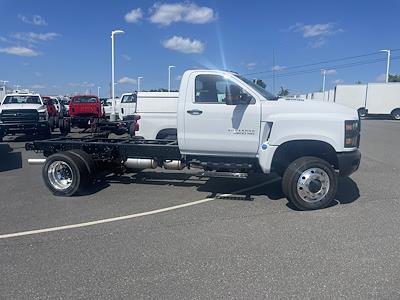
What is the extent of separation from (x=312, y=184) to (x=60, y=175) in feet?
15.5

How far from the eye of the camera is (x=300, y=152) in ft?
21.9

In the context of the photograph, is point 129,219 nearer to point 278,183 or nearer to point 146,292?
point 146,292

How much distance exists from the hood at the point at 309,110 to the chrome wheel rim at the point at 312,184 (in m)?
0.90

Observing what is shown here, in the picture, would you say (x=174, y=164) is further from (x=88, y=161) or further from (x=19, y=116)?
(x=19, y=116)

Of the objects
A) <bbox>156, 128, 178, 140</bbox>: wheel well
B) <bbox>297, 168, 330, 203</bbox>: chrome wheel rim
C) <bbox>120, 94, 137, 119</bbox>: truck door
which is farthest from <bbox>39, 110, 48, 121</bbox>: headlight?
<bbox>297, 168, 330, 203</bbox>: chrome wheel rim

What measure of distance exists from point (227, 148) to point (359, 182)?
3538 mm

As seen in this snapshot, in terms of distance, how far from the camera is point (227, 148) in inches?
262

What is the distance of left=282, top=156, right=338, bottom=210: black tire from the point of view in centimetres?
618

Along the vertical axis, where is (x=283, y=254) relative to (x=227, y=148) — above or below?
below

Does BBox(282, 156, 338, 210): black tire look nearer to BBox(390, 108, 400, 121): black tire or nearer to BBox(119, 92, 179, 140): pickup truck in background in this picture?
BBox(119, 92, 179, 140): pickup truck in background

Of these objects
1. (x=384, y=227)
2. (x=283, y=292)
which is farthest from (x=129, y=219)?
(x=384, y=227)

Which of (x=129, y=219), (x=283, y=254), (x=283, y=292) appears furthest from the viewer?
(x=129, y=219)

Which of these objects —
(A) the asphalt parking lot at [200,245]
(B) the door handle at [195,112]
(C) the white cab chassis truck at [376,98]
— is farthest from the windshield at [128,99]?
(C) the white cab chassis truck at [376,98]

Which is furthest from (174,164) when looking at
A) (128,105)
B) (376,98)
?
(376,98)
